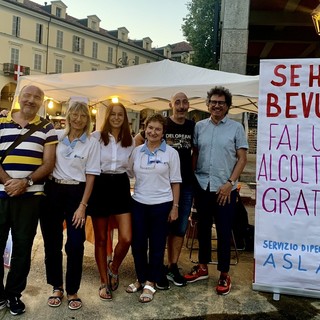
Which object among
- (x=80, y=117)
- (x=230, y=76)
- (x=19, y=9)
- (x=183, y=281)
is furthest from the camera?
(x=19, y=9)

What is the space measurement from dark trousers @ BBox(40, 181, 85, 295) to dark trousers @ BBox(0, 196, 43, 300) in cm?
11

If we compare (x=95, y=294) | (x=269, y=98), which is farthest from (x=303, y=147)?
(x=95, y=294)

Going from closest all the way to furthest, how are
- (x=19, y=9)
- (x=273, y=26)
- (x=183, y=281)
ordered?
(x=183, y=281) < (x=273, y=26) < (x=19, y=9)

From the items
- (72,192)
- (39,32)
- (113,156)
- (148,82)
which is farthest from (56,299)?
(39,32)

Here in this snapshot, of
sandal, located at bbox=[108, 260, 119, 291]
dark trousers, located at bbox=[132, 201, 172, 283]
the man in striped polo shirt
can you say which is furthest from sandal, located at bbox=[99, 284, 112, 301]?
the man in striped polo shirt

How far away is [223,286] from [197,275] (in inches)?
14.3

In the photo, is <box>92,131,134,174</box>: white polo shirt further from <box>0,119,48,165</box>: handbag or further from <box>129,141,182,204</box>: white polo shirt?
<box>0,119,48,165</box>: handbag

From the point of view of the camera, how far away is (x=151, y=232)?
3.54 m

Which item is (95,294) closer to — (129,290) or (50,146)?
(129,290)

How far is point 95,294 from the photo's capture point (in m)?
3.56

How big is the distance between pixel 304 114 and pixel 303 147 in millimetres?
301

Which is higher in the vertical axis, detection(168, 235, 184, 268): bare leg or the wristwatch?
the wristwatch

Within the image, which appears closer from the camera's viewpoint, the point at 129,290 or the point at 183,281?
the point at 129,290

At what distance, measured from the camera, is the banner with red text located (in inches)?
131
